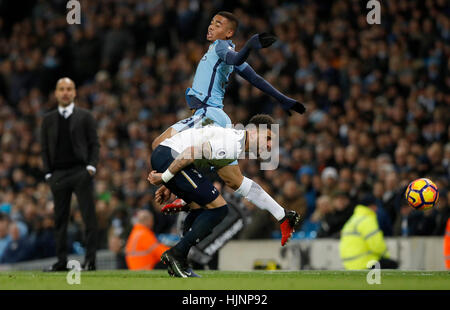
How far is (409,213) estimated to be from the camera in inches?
547

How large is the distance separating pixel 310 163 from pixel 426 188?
5.79m

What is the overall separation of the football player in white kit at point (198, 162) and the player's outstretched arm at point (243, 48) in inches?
25.7

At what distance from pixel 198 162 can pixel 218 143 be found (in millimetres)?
403

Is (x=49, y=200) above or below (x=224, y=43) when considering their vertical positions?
below

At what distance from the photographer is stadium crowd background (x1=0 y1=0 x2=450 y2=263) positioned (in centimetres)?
1492

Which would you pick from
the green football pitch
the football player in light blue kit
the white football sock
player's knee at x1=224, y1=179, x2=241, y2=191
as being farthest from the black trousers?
the white football sock

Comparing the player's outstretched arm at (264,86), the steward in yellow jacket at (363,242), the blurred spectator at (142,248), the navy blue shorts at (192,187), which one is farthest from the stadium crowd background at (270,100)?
the navy blue shorts at (192,187)

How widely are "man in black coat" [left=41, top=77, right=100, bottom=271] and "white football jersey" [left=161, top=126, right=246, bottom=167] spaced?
2588 mm

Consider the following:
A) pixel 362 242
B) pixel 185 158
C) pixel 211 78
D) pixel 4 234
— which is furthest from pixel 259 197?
pixel 4 234

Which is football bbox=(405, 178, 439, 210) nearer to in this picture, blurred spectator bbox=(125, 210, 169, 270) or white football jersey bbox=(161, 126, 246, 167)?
white football jersey bbox=(161, 126, 246, 167)

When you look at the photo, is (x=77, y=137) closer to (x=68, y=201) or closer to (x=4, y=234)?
(x=68, y=201)
